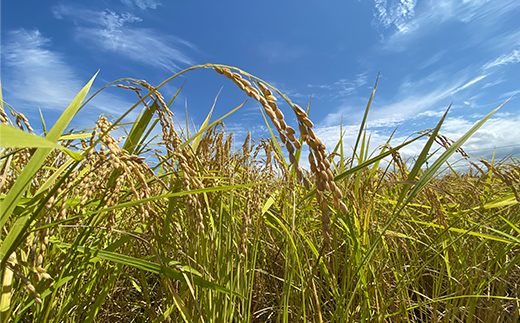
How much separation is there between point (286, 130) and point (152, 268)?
0.54 metres

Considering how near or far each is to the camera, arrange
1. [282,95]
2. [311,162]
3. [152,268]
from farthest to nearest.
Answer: [152,268] < [282,95] < [311,162]

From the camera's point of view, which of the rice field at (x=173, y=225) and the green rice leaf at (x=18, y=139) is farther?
the rice field at (x=173, y=225)

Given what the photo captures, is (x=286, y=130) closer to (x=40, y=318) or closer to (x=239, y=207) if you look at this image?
(x=40, y=318)

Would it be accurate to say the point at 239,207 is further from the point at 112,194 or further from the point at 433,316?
the point at 433,316

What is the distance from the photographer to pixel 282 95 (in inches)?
26.4

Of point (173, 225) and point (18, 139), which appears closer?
point (18, 139)

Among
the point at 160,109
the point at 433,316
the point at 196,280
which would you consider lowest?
the point at 433,316

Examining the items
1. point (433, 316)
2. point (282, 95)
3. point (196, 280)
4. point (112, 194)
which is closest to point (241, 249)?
point (196, 280)

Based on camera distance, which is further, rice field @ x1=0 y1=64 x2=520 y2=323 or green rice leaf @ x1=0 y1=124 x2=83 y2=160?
rice field @ x1=0 y1=64 x2=520 y2=323

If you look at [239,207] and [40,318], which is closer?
[40,318]

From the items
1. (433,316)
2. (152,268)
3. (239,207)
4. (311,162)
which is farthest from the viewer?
(239,207)

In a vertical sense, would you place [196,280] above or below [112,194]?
below

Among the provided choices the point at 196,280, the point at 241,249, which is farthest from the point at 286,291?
the point at 196,280

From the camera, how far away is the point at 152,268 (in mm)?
813
